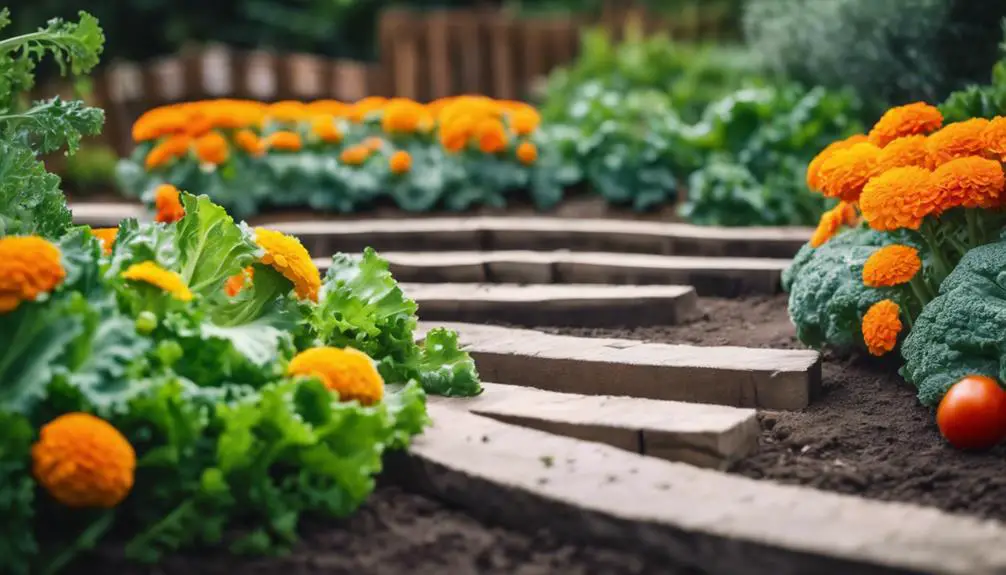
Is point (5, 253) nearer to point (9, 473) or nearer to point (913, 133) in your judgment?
point (9, 473)

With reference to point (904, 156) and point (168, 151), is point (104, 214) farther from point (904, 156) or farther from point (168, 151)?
point (904, 156)

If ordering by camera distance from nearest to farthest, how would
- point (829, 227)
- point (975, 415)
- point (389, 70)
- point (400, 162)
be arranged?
point (975, 415)
point (829, 227)
point (400, 162)
point (389, 70)

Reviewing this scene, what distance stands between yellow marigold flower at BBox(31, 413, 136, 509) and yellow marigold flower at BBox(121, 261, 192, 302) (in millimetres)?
401

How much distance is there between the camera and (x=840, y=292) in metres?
3.48

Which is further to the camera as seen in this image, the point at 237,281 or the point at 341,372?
the point at 237,281

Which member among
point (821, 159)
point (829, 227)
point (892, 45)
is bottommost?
point (829, 227)

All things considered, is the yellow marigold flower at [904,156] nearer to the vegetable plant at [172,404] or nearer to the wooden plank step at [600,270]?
the wooden plank step at [600,270]

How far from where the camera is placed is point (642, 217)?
5.64 metres

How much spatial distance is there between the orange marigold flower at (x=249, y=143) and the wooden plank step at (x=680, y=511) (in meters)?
3.23

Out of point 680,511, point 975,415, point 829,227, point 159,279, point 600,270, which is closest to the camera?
point 680,511

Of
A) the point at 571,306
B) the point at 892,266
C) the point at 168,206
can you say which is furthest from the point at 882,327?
the point at 168,206

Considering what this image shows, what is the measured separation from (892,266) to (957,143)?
40cm

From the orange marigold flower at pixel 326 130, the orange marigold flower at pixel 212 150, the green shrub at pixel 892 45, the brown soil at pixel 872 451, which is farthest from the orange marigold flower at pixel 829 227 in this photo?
the orange marigold flower at pixel 212 150

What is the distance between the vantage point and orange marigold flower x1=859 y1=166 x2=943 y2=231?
3.15m
